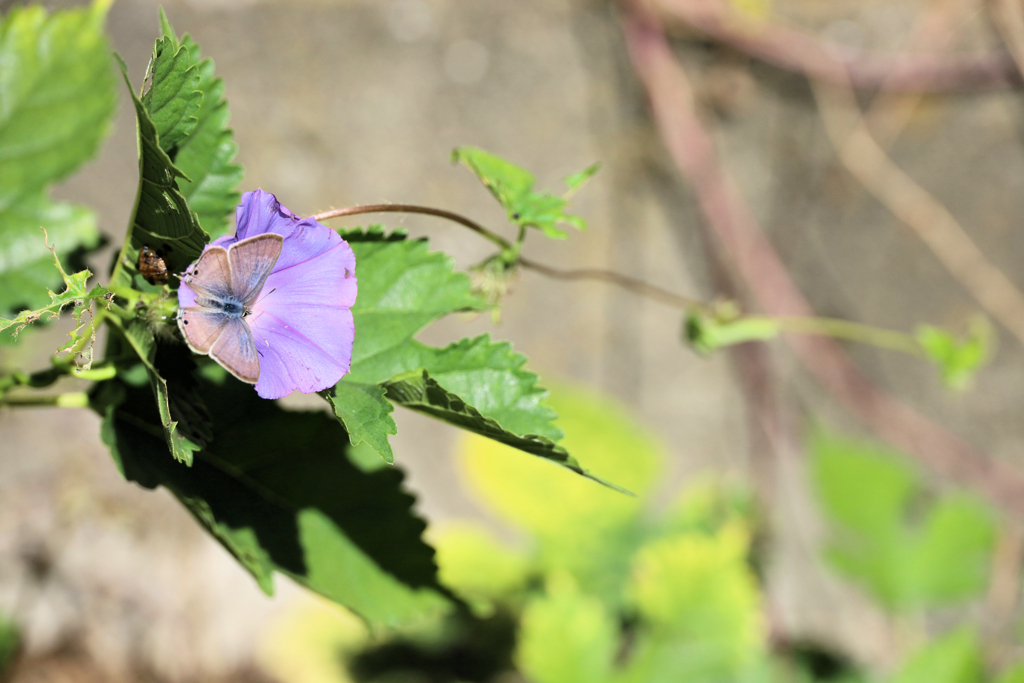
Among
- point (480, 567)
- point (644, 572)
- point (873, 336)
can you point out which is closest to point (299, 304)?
point (644, 572)

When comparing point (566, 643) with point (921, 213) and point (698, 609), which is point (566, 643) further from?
point (921, 213)

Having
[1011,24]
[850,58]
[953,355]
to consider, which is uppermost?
[1011,24]

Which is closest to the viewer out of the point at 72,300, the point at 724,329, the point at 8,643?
the point at 72,300

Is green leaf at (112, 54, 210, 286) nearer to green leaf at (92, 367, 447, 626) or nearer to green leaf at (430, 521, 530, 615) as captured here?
green leaf at (92, 367, 447, 626)

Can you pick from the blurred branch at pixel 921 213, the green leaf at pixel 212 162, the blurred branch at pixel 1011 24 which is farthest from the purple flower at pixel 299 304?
the blurred branch at pixel 1011 24

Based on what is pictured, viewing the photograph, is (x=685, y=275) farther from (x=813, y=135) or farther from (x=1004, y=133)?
(x=1004, y=133)

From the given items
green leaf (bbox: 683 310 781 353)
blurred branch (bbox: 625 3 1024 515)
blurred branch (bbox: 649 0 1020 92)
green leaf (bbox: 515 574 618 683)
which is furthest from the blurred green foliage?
blurred branch (bbox: 649 0 1020 92)
